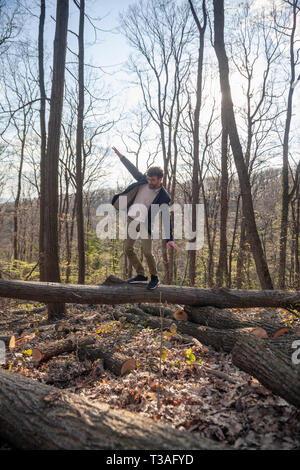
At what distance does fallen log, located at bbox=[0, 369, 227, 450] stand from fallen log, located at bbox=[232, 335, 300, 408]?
1.15 metres

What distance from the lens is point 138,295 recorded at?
5.43 meters

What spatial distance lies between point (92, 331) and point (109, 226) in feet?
63.5

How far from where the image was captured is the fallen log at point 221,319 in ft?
15.9

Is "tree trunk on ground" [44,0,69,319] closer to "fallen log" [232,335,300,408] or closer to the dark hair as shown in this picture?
the dark hair

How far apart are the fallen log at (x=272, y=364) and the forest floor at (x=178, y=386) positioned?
161mm

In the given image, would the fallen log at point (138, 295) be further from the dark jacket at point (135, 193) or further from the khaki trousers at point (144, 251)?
the dark jacket at point (135, 193)

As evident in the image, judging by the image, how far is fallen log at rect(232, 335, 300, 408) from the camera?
9.14ft

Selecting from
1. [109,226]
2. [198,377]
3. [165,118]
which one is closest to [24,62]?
[165,118]

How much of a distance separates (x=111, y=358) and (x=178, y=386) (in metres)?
1.21

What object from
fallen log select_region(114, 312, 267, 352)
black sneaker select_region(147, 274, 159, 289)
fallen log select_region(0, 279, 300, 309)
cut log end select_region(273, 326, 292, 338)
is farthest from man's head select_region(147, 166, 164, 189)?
cut log end select_region(273, 326, 292, 338)

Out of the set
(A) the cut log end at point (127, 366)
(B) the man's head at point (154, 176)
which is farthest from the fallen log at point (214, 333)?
(B) the man's head at point (154, 176)

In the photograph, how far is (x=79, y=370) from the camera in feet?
14.0
